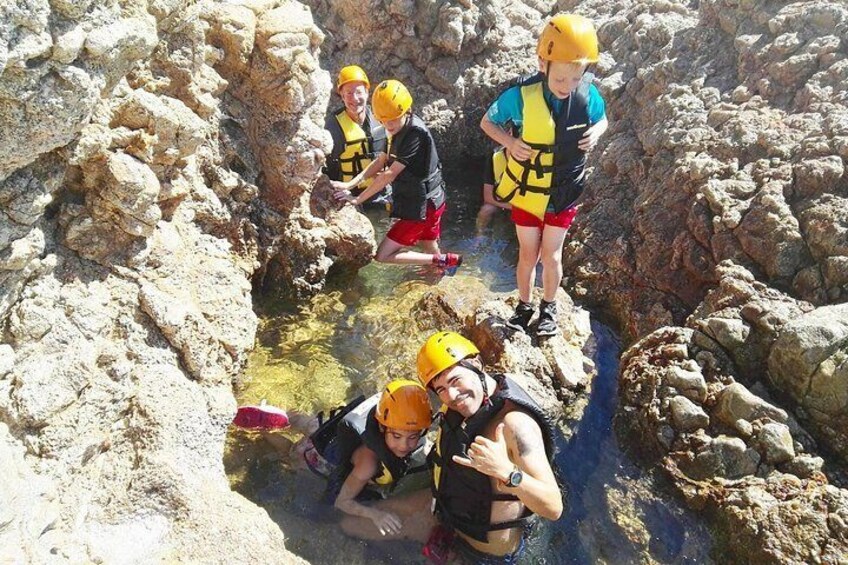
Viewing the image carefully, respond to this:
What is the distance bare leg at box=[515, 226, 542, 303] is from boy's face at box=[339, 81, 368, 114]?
A: 2.90 m

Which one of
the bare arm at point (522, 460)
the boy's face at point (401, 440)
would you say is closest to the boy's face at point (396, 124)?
the boy's face at point (401, 440)

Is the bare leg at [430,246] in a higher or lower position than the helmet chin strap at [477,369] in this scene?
lower

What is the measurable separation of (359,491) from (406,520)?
1.48ft

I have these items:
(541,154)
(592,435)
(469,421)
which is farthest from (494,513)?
(541,154)

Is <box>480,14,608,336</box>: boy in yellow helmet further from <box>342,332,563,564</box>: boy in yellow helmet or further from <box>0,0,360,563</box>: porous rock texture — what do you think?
<box>0,0,360,563</box>: porous rock texture

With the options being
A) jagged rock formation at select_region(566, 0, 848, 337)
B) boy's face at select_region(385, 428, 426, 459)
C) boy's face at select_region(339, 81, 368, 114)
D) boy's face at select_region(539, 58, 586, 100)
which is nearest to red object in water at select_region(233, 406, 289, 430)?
boy's face at select_region(385, 428, 426, 459)

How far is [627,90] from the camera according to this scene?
32.4 ft

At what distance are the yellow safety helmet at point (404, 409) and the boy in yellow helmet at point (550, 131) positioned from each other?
1.90 m

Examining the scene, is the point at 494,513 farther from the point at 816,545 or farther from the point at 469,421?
the point at 816,545

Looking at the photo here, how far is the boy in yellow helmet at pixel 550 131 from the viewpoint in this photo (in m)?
4.85

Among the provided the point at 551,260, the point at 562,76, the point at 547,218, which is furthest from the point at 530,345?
the point at 562,76

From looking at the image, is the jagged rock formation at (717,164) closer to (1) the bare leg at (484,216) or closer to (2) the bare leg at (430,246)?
(1) the bare leg at (484,216)

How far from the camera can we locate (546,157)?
5.49 metres

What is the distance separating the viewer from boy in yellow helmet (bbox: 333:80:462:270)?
6.57 metres
